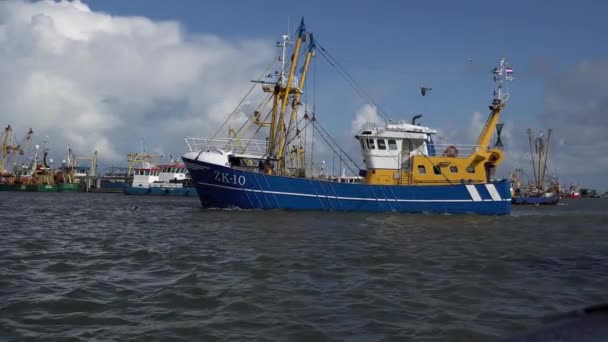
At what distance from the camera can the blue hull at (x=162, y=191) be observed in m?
65.4

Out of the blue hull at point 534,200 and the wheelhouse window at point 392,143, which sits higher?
the wheelhouse window at point 392,143

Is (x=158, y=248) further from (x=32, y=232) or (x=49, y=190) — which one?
(x=49, y=190)

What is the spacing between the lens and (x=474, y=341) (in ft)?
18.4

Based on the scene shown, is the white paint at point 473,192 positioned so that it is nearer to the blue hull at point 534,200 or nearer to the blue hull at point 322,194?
the blue hull at point 322,194

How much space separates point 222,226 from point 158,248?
559cm

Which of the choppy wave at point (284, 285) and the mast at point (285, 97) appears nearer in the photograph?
the choppy wave at point (284, 285)

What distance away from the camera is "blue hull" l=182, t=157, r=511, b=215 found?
25.1m

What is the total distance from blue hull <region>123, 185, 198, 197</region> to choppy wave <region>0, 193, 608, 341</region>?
4987 cm

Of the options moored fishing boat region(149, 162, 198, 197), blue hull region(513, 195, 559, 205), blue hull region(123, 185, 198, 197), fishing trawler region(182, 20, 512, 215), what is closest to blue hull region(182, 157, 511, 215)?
fishing trawler region(182, 20, 512, 215)

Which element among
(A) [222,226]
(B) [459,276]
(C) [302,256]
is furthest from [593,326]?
(A) [222,226]

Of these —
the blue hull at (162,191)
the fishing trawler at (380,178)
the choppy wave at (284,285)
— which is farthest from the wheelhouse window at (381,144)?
the blue hull at (162,191)

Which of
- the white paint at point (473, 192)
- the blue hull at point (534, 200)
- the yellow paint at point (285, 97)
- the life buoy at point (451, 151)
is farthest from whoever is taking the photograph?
the blue hull at point (534, 200)

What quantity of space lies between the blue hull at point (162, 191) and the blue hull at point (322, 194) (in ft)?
130

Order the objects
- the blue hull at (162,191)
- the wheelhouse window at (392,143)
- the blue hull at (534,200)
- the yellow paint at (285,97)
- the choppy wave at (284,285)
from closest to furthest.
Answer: the choppy wave at (284,285), the wheelhouse window at (392,143), the yellow paint at (285,97), the blue hull at (534,200), the blue hull at (162,191)
